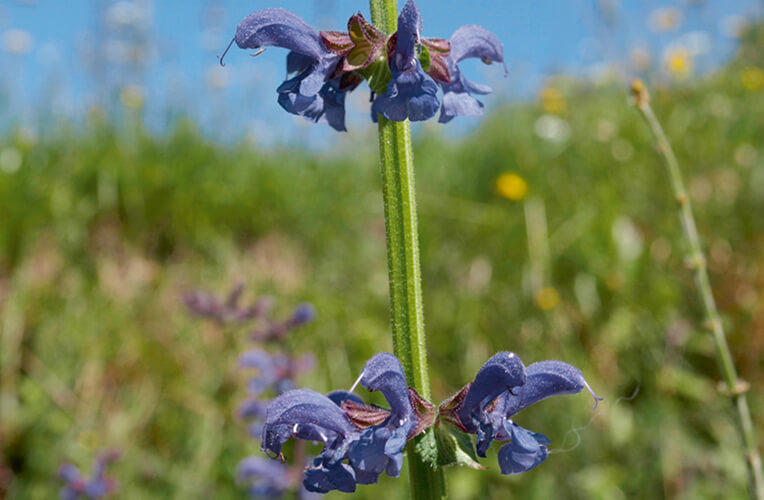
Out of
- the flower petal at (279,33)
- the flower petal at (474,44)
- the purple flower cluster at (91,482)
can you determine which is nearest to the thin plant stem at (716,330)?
the flower petal at (474,44)

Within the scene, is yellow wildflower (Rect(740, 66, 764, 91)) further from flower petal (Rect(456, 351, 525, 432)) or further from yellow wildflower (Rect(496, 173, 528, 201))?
flower petal (Rect(456, 351, 525, 432))

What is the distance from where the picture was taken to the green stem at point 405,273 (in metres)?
0.98

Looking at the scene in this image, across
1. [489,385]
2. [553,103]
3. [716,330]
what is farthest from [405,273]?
[553,103]

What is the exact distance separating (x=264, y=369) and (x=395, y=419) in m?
1.53

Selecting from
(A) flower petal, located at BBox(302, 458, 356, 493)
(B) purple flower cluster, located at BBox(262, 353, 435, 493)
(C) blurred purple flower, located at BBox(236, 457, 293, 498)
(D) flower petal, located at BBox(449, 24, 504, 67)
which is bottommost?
(C) blurred purple flower, located at BBox(236, 457, 293, 498)

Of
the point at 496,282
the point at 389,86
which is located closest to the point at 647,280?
the point at 496,282

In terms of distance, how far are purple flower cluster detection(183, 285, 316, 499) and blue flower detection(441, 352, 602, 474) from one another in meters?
1.27

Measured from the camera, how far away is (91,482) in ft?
8.16

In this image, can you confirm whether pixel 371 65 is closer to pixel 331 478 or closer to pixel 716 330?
pixel 331 478

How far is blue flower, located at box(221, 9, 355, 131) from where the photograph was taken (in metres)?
1.05

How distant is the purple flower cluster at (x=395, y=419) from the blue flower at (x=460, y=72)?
0.45m

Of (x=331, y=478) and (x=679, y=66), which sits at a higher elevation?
(x=679, y=66)

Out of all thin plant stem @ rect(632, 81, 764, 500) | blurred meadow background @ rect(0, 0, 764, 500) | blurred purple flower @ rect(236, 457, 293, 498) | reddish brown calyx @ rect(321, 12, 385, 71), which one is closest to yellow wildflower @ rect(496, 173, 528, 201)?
blurred meadow background @ rect(0, 0, 764, 500)

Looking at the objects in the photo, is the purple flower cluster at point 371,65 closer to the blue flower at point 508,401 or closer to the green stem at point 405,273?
the green stem at point 405,273
